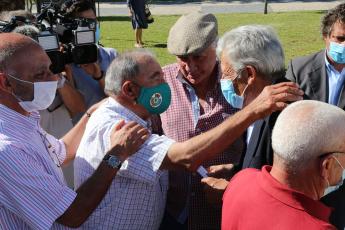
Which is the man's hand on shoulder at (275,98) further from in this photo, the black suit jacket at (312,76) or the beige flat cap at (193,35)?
the black suit jacket at (312,76)

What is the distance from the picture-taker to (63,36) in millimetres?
3750

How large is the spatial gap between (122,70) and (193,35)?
0.70 metres

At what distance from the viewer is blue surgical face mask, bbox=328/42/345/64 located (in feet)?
13.2

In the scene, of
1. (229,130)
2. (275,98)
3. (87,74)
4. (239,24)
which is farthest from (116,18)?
(275,98)

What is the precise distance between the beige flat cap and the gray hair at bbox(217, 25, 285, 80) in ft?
1.70

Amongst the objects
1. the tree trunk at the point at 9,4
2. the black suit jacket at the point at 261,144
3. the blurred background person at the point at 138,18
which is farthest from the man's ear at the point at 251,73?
the blurred background person at the point at 138,18

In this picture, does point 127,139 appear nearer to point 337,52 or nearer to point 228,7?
point 337,52

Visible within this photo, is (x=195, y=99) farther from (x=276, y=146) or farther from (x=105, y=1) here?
(x=105, y=1)

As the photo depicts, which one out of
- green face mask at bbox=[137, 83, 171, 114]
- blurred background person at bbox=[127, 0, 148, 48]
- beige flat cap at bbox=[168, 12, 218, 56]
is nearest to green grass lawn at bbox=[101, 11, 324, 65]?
blurred background person at bbox=[127, 0, 148, 48]

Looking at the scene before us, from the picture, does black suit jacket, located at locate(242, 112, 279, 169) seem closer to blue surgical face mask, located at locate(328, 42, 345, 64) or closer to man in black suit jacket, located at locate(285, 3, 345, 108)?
man in black suit jacket, located at locate(285, 3, 345, 108)

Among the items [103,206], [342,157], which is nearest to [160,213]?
[103,206]

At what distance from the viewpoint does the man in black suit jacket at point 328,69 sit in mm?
4020

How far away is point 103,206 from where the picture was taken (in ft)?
8.51

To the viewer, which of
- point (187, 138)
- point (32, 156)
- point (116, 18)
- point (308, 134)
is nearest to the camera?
point (308, 134)
